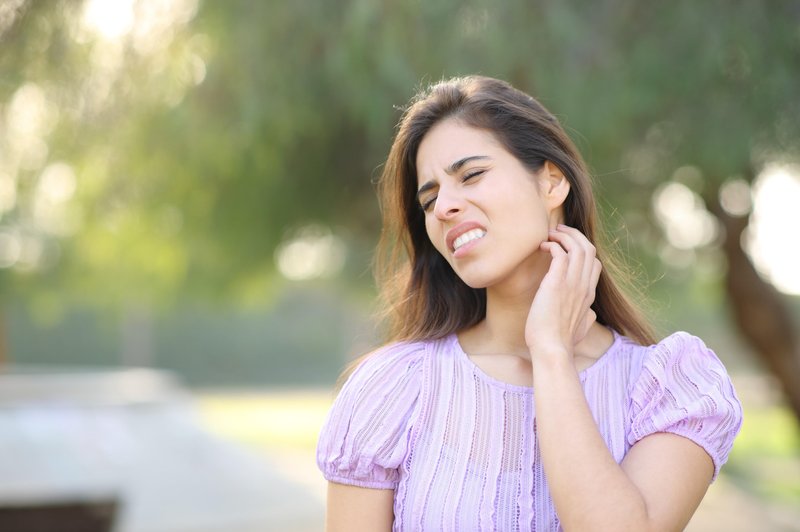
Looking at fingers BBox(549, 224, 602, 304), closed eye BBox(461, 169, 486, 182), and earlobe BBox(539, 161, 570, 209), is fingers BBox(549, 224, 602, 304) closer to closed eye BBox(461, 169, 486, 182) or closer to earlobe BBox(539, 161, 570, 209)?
earlobe BBox(539, 161, 570, 209)

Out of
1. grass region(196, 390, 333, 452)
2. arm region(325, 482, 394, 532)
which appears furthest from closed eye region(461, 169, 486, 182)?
grass region(196, 390, 333, 452)

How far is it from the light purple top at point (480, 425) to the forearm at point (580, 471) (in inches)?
6.7

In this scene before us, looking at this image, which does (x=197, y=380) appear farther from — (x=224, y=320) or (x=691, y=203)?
(x=691, y=203)

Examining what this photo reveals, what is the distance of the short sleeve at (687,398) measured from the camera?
1.82 meters

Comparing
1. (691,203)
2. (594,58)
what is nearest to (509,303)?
(594,58)

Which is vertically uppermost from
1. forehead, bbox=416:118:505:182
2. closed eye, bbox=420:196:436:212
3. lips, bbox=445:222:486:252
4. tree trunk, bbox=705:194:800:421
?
tree trunk, bbox=705:194:800:421

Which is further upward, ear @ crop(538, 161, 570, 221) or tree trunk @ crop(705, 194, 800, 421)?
tree trunk @ crop(705, 194, 800, 421)

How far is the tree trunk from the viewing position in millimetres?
6590

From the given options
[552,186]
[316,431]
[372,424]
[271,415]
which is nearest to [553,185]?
[552,186]

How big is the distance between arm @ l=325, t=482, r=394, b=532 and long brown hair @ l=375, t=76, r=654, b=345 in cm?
37

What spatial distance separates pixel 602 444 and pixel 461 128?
2.21 feet

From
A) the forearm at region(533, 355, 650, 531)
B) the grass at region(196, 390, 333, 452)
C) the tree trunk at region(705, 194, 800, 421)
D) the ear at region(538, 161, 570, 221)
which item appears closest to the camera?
the forearm at region(533, 355, 650, 531)

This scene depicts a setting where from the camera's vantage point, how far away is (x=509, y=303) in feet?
6.79

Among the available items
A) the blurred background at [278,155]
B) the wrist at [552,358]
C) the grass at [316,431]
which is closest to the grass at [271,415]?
the grass at [316,431]
